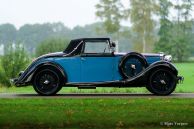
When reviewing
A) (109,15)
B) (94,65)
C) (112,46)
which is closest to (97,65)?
(94,65)

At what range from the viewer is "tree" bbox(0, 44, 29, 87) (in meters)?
29.6

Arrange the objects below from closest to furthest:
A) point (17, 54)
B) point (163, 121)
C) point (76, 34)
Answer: point (163, 121) < point (17, 54) < point (76, 34)

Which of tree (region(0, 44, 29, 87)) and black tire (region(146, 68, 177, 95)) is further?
tree (region(0, 44, 29, 87))

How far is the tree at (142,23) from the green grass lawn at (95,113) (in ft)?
245

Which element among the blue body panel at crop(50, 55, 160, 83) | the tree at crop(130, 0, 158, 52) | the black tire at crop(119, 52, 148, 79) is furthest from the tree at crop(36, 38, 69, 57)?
the tree at crop(130, 0, 158, 52)

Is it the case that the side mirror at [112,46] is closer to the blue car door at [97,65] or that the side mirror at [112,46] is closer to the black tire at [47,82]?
the blue car door at [97,65]

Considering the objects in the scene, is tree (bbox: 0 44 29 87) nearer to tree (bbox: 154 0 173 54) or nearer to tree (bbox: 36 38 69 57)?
tree (bbox: 36 38 69 57)

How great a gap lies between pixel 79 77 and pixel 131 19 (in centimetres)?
7636

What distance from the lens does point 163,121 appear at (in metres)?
11.4

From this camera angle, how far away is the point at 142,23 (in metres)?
90.9

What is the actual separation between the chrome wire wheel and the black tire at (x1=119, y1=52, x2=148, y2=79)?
194cm

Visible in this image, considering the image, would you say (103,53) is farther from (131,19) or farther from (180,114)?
(131,19)

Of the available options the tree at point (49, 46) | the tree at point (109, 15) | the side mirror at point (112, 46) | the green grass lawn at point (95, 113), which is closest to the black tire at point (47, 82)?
the side mirror at point (112, 46)

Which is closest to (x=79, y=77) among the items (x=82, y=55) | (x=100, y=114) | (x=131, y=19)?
(x=82, y=55)
